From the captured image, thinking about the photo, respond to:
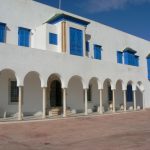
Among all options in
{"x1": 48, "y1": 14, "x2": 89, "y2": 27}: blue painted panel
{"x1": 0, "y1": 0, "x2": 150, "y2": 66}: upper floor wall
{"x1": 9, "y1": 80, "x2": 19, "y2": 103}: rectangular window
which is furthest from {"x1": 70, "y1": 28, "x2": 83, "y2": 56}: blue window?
{"x1": 9, "y1": 80, "x2": 19, "y2": 103}: rectangular window

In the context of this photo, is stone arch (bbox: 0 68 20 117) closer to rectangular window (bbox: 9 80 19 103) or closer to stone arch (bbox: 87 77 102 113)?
rectangular window (bbox: 9 80 19 103)

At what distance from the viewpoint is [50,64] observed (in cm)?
1625

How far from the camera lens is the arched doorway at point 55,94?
19141 mm

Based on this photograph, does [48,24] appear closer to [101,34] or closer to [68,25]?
[68,25]

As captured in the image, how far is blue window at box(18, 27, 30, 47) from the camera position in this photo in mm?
18138

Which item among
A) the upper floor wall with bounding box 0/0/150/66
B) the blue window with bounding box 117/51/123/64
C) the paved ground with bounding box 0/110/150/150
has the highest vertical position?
the upper floor wall with bounding box 0/0/150/66

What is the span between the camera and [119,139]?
9.73 metres

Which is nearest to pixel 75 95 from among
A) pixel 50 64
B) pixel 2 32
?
pixel 50 64

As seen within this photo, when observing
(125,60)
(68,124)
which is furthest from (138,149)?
(125,60)

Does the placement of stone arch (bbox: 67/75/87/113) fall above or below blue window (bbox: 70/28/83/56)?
below

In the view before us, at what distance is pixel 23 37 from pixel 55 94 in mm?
4607

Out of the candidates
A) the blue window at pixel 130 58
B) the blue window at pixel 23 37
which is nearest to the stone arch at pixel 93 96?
the blue window at pixel 130 58

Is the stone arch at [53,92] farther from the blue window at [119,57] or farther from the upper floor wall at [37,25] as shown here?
the blue window at [119,57]

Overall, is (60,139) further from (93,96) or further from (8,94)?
(93,96)
